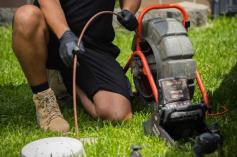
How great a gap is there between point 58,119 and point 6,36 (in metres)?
2.96

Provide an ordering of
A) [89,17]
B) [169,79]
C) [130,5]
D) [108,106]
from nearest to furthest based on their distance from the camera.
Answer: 1. [169,79]
2. [108,106]
3. [89,17]
4. [130,5]

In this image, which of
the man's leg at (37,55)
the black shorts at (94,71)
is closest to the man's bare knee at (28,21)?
the man's leg at (37,55)

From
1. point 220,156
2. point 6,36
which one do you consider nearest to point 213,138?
point 220,156

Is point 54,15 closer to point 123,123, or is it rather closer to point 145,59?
point 145,59

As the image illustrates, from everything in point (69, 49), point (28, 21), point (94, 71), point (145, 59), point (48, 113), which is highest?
point (28, 21)

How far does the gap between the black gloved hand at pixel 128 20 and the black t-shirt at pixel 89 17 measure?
28 centimetres

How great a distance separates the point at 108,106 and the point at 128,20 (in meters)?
0.56

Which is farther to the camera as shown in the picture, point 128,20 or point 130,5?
point 130,5

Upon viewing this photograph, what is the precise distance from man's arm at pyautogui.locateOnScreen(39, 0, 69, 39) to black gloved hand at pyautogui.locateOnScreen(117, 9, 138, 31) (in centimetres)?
36

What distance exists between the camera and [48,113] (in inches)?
139

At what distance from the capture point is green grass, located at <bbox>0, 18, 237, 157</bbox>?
10.1ft

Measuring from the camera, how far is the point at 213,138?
2535 millimetres

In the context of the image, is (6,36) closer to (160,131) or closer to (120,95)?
(120,95)

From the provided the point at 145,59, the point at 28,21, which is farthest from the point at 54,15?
the point at 145,59
